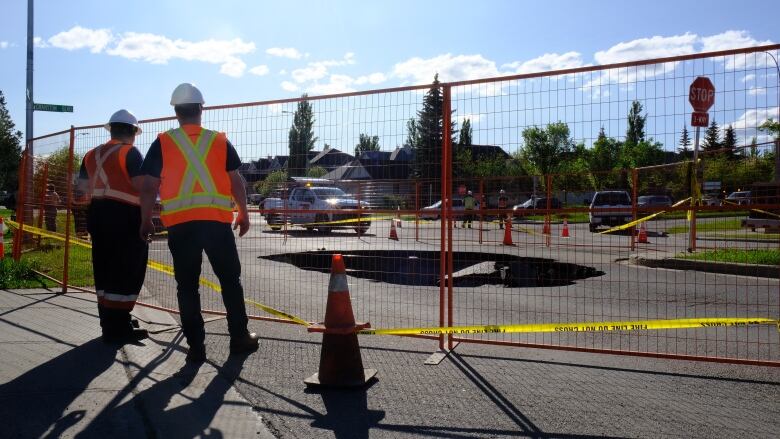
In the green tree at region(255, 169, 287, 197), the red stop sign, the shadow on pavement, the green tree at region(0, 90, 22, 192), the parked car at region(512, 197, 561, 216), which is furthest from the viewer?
the green tree at region(0, 90, 22, 192)

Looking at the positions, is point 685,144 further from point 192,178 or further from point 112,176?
point 112,176

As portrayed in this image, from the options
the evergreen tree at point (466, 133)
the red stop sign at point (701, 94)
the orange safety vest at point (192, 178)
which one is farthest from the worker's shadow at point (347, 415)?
the red stop sign at point (701, 94)

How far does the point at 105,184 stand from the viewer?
241 inches

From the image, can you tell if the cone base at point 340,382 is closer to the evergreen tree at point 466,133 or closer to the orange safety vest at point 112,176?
the evergreen tree at point 466,133

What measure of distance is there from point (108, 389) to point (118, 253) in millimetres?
1838

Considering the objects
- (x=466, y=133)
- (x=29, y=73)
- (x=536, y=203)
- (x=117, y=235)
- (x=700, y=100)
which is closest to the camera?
(x=700, y=100)

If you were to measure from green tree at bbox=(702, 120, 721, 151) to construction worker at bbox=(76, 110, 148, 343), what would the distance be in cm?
473

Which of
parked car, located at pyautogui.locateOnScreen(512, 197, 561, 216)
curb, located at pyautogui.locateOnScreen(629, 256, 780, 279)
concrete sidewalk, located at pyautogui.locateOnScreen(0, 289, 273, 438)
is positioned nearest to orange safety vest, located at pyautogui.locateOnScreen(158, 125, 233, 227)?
concrete sidewalk, located at pyautogui.locateOnScreen(0, 289, 273, 438)

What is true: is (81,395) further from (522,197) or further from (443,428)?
(522,197)

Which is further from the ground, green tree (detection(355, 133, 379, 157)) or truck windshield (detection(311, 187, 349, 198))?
green tree (detection(355, 133, 379, 157))

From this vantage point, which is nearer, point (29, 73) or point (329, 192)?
point (329, 192)

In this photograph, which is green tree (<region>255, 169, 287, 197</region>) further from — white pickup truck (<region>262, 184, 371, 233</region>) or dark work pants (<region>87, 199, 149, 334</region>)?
dark work pants (<region>87, 199, 149, 334</region>)

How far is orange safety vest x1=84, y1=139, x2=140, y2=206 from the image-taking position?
6.11 meters

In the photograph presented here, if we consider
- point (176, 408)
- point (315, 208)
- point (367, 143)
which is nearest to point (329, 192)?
point (315, 208)
